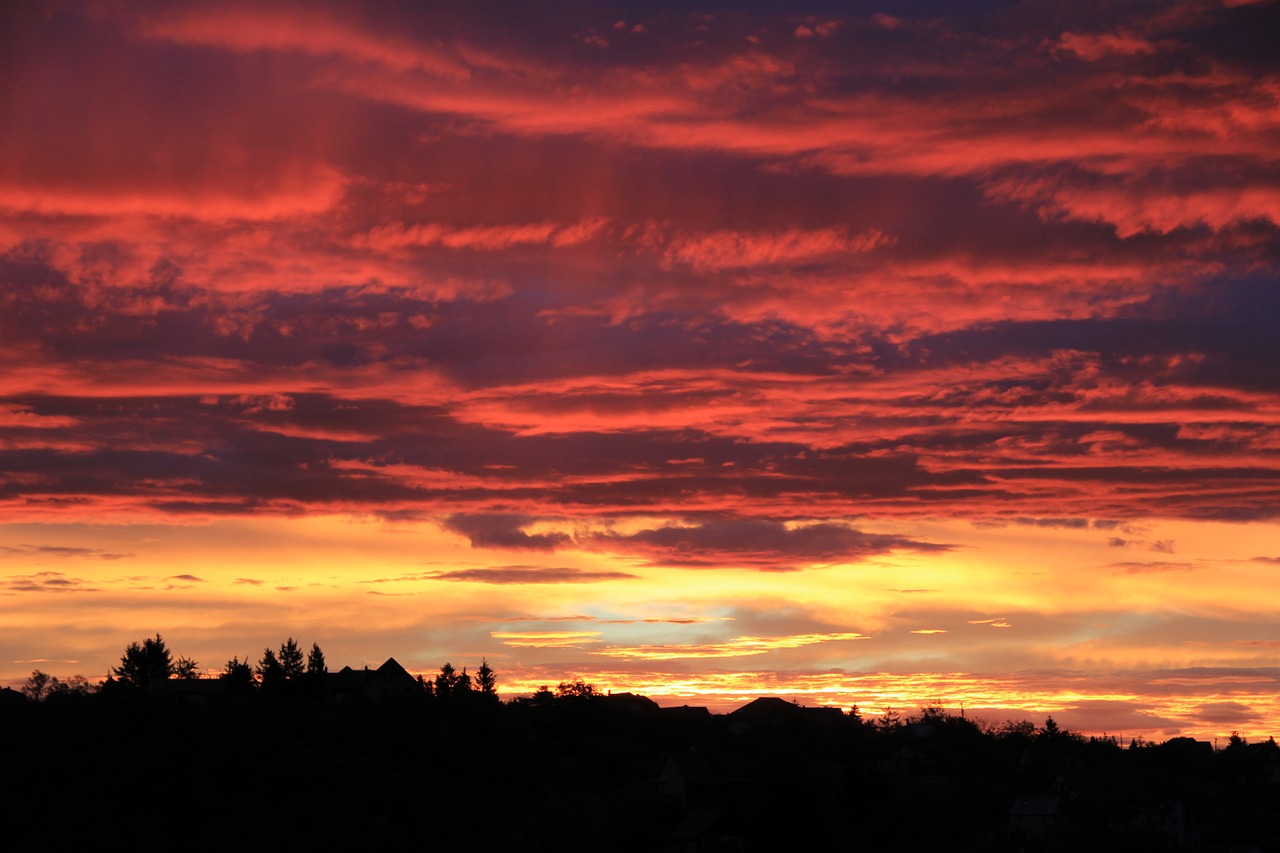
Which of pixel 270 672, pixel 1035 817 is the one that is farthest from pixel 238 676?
pixel 1035 817

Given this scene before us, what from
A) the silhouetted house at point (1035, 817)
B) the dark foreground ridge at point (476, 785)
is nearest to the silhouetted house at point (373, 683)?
the dark foreground ridge at point (476, 785)

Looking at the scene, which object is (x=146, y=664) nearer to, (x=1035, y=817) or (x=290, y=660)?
(x=290, y=660)

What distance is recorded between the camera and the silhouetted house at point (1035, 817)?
13475cm

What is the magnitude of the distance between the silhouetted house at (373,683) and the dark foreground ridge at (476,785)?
0.43m

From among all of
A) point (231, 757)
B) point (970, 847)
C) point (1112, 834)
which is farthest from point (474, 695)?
point (1112, 834)

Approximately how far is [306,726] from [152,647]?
50691 millimetres

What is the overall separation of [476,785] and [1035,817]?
5684cm

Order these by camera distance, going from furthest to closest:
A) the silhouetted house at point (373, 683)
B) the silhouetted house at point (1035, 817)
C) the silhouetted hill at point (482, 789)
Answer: the silhouetted house at point (373, 683)
the silhouetted house at point (1035, 817)
the silhouetted hill at point (482, 789)

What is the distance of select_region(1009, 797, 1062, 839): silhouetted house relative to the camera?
135 meters

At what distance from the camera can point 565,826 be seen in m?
108

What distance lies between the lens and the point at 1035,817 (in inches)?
5369

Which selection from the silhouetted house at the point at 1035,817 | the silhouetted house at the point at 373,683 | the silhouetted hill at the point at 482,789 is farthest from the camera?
the silhouetted house at the point at 373,683

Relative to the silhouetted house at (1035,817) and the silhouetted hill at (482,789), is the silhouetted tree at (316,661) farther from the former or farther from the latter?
the silhouetted house at (1035,817)

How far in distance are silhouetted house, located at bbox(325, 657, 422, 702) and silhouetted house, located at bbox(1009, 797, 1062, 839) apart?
220 ft
